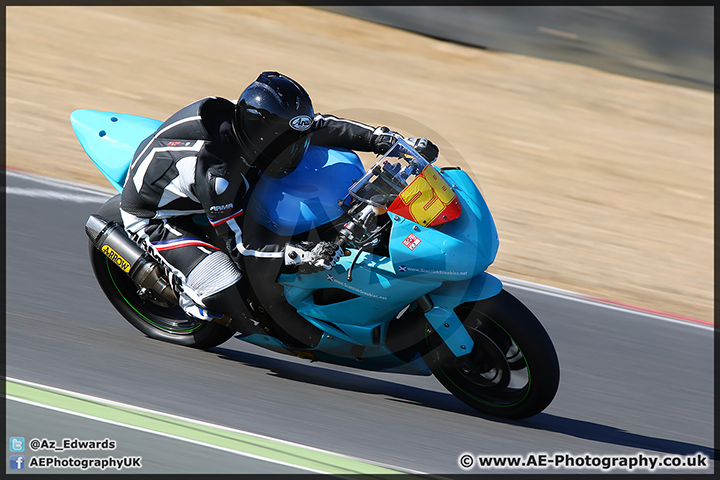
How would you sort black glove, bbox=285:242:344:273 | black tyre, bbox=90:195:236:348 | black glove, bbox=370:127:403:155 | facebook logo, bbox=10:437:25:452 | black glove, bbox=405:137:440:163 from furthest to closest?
black tyre, bbox=90:195:236:348, black glove, bbox=370:127:403:155, black glove, bbox=405:137:440:163, black glove, bbox=285:242:344:273, facebook logo, bbox=10:437:25:452

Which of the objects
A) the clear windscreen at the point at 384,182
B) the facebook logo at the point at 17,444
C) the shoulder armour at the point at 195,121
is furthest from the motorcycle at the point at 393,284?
the facebook logo at the point at 17,444

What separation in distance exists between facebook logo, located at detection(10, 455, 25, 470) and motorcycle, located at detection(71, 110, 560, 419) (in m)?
1.23

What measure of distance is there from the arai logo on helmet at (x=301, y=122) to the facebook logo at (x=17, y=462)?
1921mm

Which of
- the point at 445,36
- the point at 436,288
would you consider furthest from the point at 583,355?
the point at 445,36

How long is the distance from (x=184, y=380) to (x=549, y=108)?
8.26m

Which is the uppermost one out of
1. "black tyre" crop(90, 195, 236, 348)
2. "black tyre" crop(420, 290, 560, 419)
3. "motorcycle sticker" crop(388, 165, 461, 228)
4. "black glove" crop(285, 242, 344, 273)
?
"motorcycle sticker" crop(388, 165, 461, 228)

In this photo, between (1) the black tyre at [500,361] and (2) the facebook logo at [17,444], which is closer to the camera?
(2) the facebook logo at [17,444]

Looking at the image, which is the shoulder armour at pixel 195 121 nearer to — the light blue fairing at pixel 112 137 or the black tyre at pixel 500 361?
the light blue fairing at pixel 112 137

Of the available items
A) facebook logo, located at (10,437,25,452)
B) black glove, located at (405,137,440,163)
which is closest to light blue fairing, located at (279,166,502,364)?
black glove, located at (405,137,440,163)

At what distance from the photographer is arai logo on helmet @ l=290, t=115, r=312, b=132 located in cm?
402

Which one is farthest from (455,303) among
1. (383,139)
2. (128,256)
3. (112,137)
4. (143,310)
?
(112,137)

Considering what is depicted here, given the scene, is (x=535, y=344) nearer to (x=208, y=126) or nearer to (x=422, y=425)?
(x=422, y=425)

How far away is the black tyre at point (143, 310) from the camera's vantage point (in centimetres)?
488

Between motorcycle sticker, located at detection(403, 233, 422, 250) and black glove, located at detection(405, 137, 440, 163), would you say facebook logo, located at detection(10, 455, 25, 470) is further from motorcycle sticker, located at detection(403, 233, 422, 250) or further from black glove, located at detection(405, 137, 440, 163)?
black glove, located at detection(405, 137, 440, 163)
